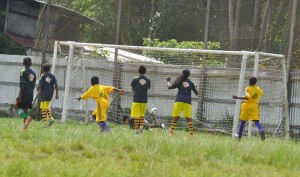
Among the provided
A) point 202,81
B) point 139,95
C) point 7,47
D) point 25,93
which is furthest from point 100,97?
point 7,47

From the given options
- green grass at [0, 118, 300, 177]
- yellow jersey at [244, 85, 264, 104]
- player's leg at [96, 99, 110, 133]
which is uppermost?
yellow jersey at [244, 85, 264, 104]

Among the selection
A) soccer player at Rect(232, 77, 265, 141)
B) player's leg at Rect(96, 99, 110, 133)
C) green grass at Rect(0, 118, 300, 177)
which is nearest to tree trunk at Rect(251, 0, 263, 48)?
soccer player at Rect(232, 77, 265, 141)

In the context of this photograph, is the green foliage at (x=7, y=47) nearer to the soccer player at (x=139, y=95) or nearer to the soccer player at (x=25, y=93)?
the soccer player at (x=25, y=93)

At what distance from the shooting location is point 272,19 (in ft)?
93.4

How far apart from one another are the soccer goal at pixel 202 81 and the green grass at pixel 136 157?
7.48 meters

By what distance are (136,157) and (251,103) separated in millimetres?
6850

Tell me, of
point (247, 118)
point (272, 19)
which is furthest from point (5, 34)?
point (247, 118)

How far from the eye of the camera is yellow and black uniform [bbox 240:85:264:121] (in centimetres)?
1675

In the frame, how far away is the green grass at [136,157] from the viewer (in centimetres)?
965

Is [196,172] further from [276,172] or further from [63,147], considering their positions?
[63,147]

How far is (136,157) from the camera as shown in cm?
1064

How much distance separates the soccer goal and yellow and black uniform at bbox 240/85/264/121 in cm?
201

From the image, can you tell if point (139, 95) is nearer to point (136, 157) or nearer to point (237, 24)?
point (136, 157)

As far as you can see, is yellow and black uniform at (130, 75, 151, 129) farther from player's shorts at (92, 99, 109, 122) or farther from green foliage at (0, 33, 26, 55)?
green foliage at (0, 33, 26, 55)
